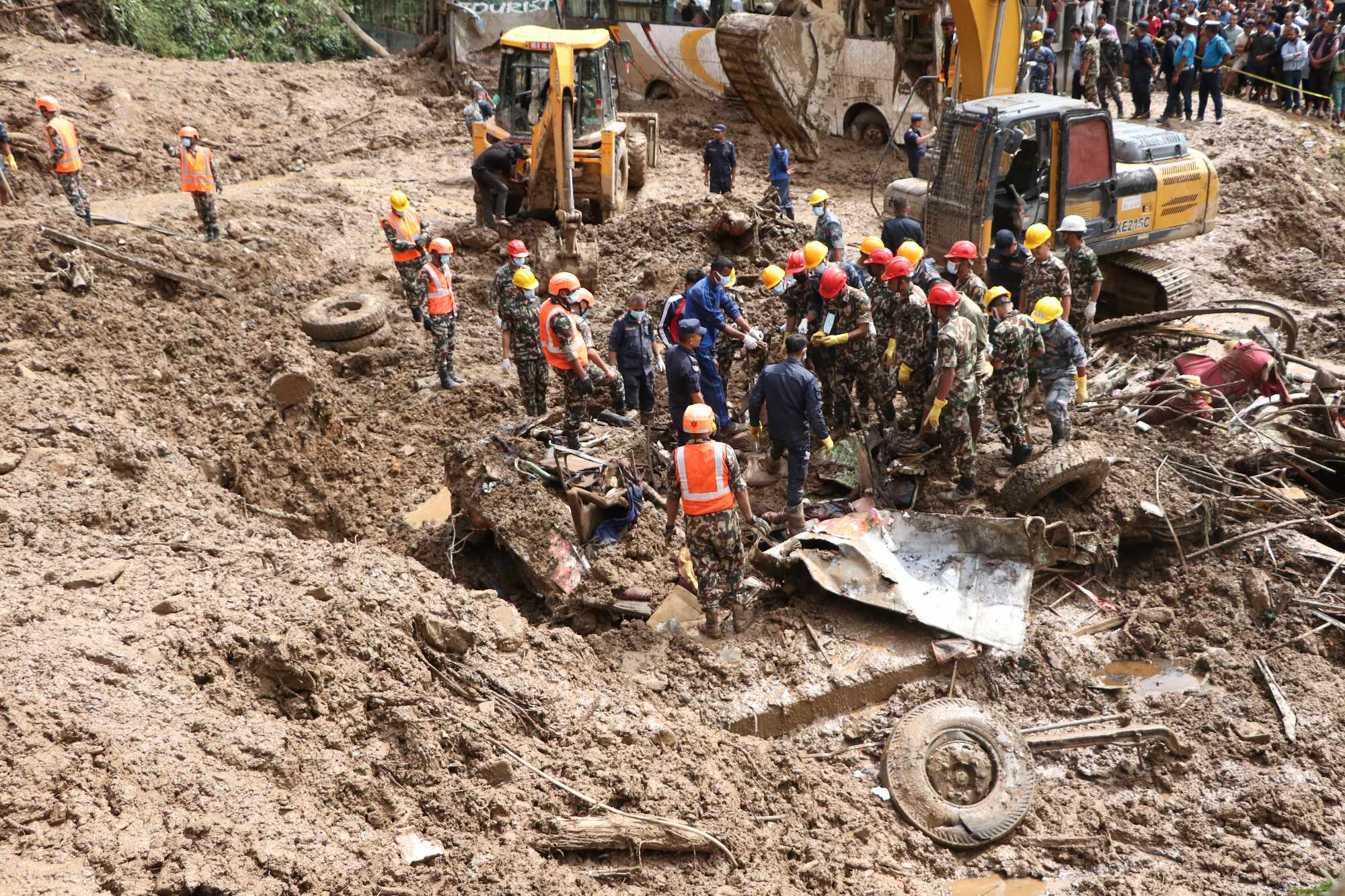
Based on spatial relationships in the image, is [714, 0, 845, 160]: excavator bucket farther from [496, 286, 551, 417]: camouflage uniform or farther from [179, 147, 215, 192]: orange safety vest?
[496, 286, 551, 417]: camouflage uniform

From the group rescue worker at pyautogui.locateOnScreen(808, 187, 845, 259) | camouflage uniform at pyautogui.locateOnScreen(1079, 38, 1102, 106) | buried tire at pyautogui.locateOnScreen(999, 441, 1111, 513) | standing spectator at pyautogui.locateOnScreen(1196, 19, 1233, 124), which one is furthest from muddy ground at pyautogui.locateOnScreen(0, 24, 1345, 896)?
camouflage uniform at pyautogui.locateOnScreen(1079, 38, 1102, 106)

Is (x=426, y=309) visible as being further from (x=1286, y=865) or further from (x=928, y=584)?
(x=1286, y=865)

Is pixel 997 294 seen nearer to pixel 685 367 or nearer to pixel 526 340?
pixel 685 367

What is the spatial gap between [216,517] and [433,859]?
378 cm

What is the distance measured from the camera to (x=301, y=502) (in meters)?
9.20

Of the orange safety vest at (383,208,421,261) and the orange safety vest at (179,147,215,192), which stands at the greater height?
the orange safety vest at (179,147,215,192)

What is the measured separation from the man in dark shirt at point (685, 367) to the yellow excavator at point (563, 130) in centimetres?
407

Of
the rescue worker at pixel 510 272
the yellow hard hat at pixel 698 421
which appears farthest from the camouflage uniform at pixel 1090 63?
the yellow hard hat at pixel 698 421

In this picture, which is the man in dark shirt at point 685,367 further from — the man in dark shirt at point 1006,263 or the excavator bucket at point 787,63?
the excavator bucket at point 787,63

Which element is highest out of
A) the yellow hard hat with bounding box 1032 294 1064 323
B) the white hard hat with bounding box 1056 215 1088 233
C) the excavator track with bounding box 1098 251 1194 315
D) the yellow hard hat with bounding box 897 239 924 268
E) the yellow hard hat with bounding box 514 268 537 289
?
the white hard hat with bounding box 1056 215 1088 233

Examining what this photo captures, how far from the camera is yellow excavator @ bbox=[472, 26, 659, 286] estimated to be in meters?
12.7

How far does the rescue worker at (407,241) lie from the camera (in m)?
11.2

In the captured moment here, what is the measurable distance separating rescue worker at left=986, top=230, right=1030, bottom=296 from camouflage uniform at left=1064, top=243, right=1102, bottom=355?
42 cm

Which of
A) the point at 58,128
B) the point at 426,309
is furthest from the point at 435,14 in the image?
the point at 426,309
